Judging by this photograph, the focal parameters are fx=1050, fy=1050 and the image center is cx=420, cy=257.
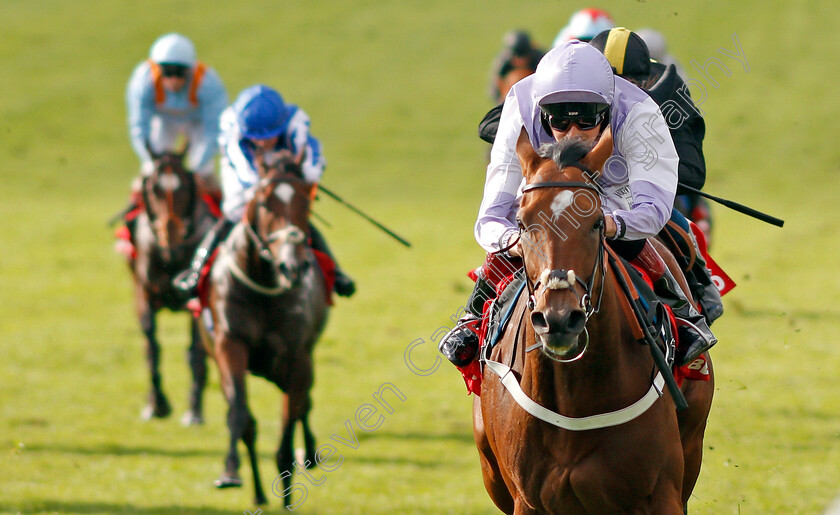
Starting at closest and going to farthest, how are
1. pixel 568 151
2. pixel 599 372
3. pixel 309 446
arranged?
1. pixel 568 151
2. pixel 599 372
3. pixel 309 446

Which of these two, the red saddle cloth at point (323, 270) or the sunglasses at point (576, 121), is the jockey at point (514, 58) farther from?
the sunglasses at point (576, 121)

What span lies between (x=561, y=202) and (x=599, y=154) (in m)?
0.32

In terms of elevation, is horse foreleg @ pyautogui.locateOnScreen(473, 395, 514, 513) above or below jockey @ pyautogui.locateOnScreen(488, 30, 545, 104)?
above

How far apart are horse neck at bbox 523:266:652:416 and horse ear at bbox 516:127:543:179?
1.65ft

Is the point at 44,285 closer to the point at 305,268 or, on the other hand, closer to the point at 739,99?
the point at 305,268

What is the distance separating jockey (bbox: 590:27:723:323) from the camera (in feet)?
16.3

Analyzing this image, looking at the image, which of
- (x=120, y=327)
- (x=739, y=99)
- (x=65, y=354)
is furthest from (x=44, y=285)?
(x=739, y=99)

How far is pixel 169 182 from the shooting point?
9.81m

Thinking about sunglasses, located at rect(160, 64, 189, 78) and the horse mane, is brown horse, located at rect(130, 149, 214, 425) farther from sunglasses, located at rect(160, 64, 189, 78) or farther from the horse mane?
the horse mane

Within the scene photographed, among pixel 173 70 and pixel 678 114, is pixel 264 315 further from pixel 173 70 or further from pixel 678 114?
pixel 173 70

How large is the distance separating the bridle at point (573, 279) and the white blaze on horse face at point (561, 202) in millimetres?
44

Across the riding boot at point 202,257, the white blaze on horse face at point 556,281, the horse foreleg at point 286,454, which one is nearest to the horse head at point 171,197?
the riding boot at point 202,257

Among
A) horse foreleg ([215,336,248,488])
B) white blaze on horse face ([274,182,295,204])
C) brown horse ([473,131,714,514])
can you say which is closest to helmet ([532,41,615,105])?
brown horse ([473,131,714,514])

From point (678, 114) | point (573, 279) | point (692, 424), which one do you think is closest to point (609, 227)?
point (573, 279)
